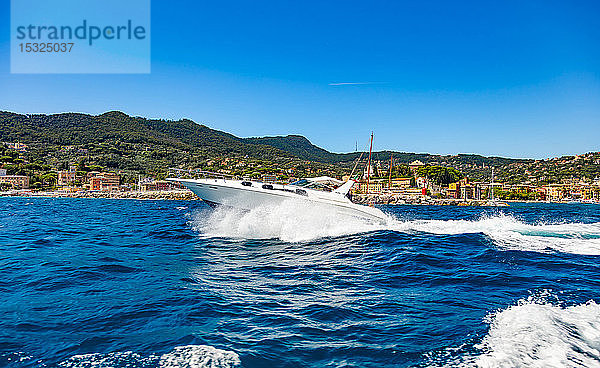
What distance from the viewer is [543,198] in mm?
120438

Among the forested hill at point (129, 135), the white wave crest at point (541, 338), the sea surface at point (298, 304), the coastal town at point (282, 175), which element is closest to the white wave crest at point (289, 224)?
the sea surface at point (298, 304)

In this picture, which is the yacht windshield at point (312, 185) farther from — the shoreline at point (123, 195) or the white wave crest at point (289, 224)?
the shoreline at point (123, 195)

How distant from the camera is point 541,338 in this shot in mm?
4234

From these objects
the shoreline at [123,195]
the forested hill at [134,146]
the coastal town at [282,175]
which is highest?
the forested hill at [134,146]

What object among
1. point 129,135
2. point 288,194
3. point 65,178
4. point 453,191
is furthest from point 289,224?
point 129,135

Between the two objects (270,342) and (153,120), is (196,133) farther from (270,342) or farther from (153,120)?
(270,342)

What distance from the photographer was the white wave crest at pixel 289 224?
13.4 m

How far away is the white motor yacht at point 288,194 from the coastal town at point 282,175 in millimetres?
42827

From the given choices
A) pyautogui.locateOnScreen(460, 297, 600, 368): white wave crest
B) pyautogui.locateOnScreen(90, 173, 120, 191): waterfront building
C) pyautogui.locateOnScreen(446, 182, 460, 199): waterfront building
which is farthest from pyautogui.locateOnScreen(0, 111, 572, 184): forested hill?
pyautogui.locateOnScreen(460, 297, 600, 368): white wave crest

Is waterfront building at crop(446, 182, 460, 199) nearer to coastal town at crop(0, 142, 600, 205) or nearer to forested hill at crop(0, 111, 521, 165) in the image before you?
coastal town at crop(0, 142, 600, 205)

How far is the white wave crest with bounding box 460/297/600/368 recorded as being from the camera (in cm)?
373

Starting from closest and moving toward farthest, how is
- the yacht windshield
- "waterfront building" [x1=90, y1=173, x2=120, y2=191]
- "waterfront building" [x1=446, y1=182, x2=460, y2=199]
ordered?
the yacht windshield
"waterfront building" [x1=90, y1=173, x2=120, y2=191]
"waterfront building" [x1=446, y1=182, x2=460, y2=199]

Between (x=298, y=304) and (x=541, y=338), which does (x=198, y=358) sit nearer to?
(x=298, y=304)

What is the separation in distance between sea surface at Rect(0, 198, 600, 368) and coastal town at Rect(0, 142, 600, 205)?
162 ft
